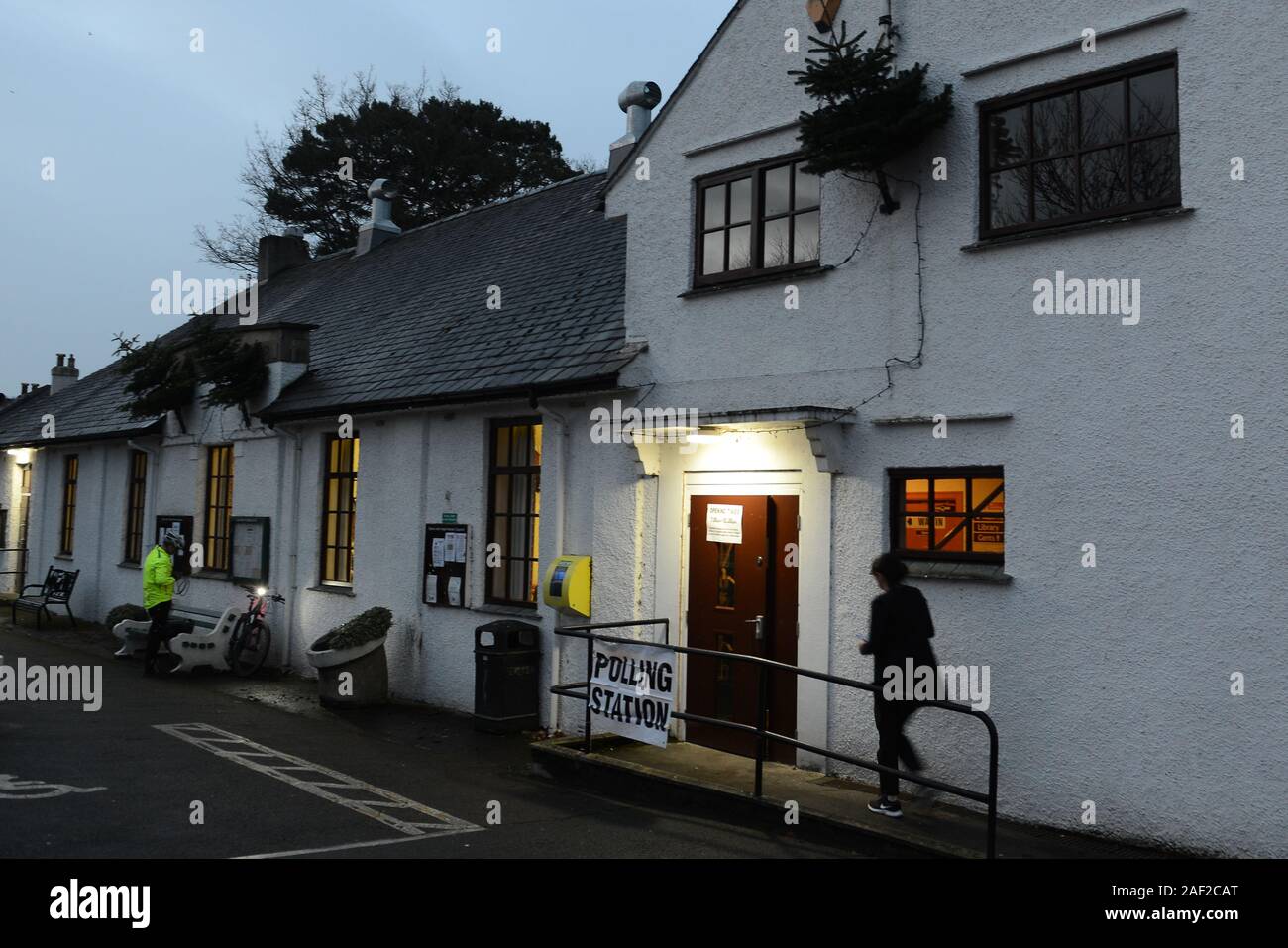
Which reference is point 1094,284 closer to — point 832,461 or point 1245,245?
point 1245,245

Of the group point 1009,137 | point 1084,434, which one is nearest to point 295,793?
point 1084,434

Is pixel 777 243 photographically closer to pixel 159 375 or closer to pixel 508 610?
pixel 508 610

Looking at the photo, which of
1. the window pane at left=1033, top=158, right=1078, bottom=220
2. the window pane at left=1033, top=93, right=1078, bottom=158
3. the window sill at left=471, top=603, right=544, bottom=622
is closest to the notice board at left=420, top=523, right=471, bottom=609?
the window sill at left=471, top=603, right=544, bottom=622

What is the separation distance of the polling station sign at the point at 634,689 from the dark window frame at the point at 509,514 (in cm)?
256

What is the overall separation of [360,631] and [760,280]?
6324 millimetres

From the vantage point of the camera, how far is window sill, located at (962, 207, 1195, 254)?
662 cm

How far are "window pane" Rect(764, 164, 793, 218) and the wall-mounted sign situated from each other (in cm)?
931

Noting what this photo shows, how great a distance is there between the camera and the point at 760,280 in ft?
29.6

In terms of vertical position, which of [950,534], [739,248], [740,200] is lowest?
[950,534]

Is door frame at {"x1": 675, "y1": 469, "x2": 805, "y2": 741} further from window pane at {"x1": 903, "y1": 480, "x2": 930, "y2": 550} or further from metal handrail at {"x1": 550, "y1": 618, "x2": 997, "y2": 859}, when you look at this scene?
window pane at {"x1": 903, "y1": 480, "x2": 930, "y2": 550}

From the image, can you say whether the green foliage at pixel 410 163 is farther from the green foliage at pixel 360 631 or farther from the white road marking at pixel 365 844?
the white road marking at pixel 365 844

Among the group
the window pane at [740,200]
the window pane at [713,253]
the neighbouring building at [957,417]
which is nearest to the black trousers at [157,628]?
the neighbouring building at [957,417]
